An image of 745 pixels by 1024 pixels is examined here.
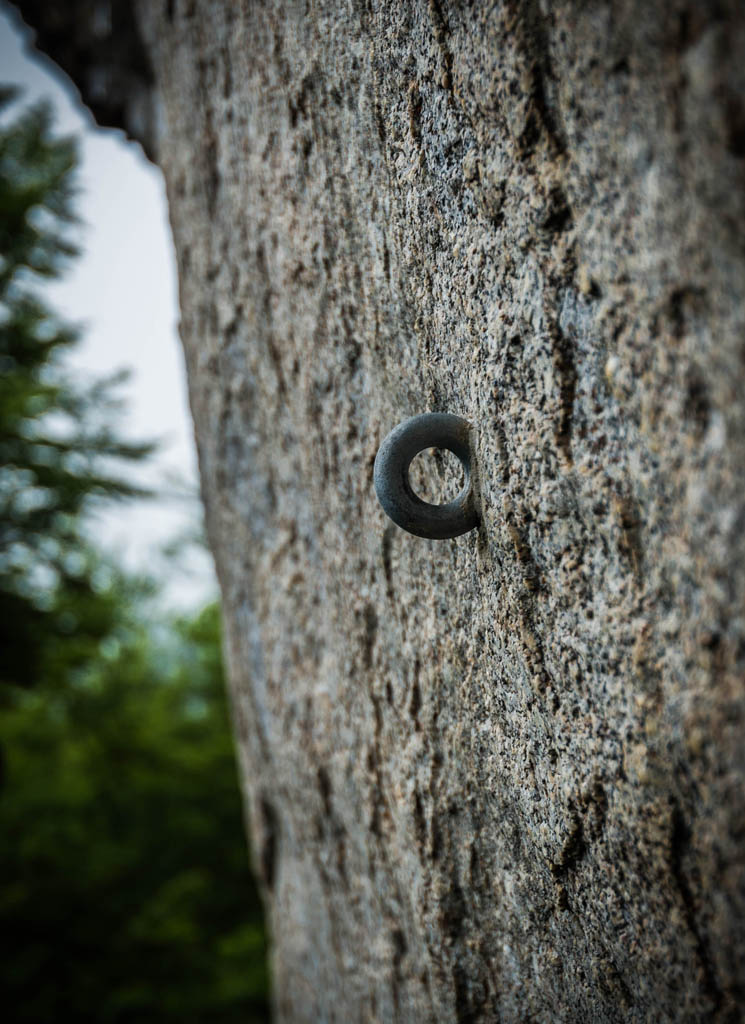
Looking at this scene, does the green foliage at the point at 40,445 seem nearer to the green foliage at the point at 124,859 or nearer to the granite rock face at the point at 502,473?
the green foliage at the point at 124,859

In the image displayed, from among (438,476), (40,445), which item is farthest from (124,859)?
(438,476)

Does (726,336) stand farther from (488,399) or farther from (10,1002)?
(10,1002)

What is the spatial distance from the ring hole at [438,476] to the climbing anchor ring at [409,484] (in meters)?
0.08

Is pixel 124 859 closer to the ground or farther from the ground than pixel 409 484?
closer to the ground

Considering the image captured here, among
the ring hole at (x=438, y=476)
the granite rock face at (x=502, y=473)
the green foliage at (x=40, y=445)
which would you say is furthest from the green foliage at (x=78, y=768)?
the ring hole at (x=438, y=476)

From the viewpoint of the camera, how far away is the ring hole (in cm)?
108

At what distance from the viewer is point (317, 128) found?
1.29m

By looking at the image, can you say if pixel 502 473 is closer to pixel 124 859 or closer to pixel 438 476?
pixel 438 476

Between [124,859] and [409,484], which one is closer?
[409,484]

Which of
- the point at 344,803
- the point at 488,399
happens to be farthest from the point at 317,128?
the point at 344,803

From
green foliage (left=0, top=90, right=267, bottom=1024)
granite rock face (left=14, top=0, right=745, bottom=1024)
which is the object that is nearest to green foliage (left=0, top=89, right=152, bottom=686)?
green foliage (left=0, top=90, right=267, bottom=1024)

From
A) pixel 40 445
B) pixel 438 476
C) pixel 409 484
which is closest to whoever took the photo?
pixel 409 484

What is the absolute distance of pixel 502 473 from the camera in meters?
0.92

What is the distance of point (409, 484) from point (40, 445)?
16.1ft
